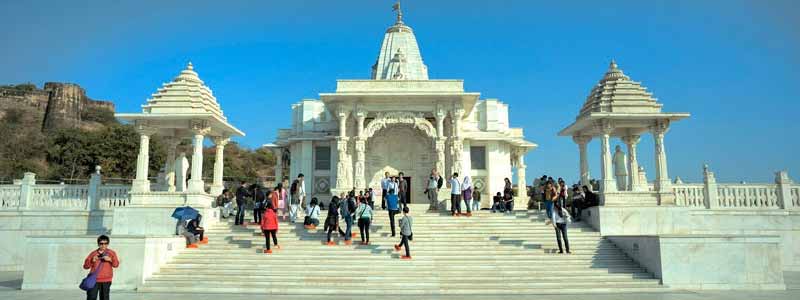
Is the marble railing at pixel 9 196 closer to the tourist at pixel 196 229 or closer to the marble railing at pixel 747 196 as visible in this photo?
the tourist at pixel 196 229

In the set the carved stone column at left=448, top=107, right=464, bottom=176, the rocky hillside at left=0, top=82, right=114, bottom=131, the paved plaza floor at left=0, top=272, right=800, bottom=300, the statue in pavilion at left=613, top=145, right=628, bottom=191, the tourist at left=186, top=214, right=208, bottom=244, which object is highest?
the rocky hillside at left=0, top=82, right=114, bottom=131

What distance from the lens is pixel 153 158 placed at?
50.8 meters

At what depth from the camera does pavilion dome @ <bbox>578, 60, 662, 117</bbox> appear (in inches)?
758

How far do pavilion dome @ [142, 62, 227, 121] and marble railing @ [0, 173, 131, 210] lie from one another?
3.25 m

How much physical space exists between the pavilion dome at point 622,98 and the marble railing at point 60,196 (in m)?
17.3

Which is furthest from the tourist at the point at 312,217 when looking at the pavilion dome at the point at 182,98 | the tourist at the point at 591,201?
the tourist at the point at 591,201

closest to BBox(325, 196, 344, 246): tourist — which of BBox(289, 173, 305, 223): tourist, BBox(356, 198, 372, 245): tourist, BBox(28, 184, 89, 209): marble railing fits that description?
BBox(356, 198, 372, 245): tourist

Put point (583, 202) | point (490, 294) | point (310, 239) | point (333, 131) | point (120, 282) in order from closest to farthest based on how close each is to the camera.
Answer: point (490, 294) → point (120, 282) → point (310, 239) → point (583, 202) → point (333, 131)

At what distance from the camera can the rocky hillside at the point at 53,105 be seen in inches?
2936

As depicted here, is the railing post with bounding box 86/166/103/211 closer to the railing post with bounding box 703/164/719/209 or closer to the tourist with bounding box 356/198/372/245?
the tourist with bounding box 356/198/372/245

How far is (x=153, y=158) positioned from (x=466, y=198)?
41.5 m

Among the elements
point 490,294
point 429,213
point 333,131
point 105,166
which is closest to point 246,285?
point 490,294

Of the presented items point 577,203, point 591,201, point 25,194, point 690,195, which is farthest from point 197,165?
point 690,195

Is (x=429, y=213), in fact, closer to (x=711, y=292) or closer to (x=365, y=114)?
(x=365, y=114)
